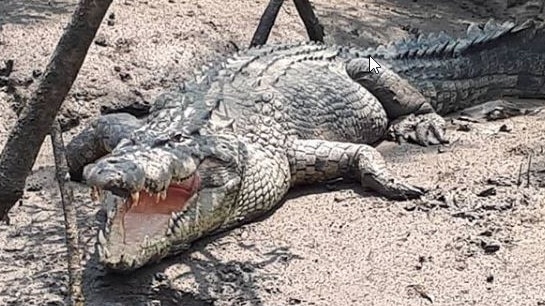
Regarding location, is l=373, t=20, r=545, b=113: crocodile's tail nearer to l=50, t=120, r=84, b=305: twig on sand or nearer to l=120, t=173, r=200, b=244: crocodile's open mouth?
l=120, t=173, r=200, b=244: crocodile's open mouth

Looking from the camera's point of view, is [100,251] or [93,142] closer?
[100,251]

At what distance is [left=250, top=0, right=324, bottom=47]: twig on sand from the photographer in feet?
18.9

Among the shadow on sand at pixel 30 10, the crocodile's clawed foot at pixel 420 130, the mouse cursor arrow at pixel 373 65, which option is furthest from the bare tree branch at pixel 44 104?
the shadow on sand at pixel 30 10

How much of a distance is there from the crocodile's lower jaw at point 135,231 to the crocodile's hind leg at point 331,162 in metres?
0.83

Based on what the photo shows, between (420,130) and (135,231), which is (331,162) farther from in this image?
(135,231)

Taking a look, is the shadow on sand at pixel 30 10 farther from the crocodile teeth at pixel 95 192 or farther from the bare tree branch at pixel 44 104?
the bare tree branch at pixel 44 104

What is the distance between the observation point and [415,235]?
155 inches

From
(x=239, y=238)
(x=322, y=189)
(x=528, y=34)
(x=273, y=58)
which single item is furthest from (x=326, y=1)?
(x=239, y=238)

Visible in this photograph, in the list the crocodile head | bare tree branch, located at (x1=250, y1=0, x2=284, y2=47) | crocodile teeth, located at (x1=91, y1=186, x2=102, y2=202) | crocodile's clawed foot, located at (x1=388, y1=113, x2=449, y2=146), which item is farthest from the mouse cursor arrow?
crocodile teeth, located at (x1=91, y1=186, x2=102, y2=202)

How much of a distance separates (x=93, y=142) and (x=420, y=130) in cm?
170

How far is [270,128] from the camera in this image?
4648 mm

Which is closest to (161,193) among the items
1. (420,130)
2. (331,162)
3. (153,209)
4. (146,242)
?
(153,209)

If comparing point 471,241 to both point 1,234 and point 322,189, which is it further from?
point 1,234

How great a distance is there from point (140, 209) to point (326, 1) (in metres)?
4.01
